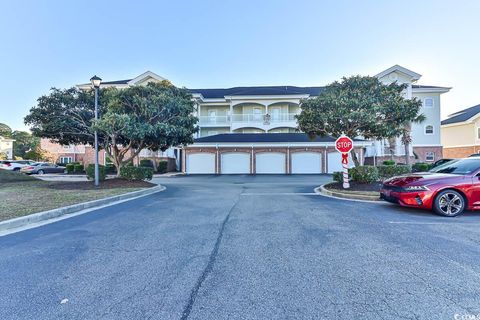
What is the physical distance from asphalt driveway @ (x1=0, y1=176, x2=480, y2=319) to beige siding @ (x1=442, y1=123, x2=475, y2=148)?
1312 inches

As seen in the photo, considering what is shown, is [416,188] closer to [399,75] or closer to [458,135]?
[399,75]

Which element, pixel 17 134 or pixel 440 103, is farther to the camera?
pixel 17 134

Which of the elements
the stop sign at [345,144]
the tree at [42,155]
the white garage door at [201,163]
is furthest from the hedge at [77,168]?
the stop sign at [345,144]

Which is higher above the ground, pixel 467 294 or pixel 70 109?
pixel 70 109

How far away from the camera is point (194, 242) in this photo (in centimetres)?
460

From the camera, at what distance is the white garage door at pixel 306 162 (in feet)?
82.0

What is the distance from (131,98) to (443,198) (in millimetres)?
13671

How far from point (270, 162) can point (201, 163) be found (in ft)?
23.2

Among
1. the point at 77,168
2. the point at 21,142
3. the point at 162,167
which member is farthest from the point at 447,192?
the point at 21,142

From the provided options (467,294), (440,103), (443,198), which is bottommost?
(467,294)

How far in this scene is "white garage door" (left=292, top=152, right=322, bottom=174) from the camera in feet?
82.0

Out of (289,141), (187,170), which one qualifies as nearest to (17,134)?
(187,170)

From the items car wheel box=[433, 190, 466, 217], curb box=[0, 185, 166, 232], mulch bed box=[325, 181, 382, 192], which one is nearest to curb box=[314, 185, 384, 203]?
mulch bed box=[325, 181, 382, 192]

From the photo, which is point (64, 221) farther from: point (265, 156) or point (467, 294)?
point (265, 156)
